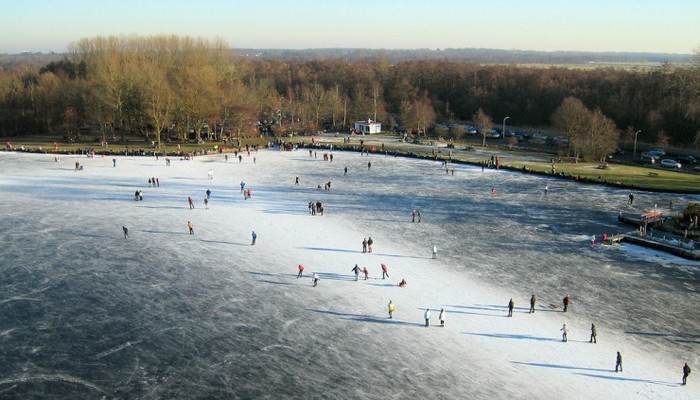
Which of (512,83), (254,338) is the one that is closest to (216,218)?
(254,338)

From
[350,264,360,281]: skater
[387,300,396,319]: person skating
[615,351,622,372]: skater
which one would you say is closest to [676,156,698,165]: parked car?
[350,264,360,281]: skater

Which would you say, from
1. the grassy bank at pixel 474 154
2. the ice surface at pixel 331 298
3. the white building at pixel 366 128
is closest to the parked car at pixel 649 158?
the grassy bank at pixel 474 154

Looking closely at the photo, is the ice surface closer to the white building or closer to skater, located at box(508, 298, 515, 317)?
skater, located at box(508, 298, 515, 317)

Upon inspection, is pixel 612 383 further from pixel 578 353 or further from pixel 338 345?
pixel 338 345

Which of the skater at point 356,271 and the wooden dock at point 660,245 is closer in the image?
the skater at point 356,271

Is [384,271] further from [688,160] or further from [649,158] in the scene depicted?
[688,160]

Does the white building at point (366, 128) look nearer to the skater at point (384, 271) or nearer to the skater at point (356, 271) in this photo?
the skater at point (384, 271)
